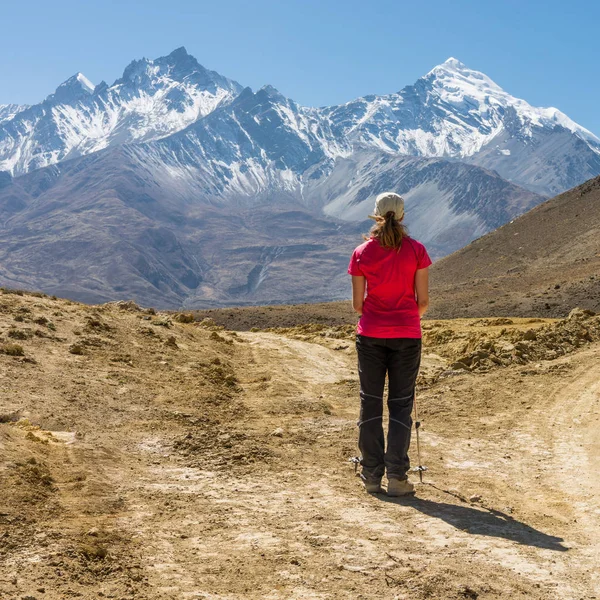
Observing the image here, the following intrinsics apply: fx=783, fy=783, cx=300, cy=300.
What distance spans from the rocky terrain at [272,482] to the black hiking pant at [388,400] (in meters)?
0.36

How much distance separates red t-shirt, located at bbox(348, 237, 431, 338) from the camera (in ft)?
26.8

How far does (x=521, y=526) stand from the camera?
23.9ft

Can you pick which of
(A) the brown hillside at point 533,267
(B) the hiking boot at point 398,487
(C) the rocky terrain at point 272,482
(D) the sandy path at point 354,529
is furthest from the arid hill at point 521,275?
(B) the hiking boot at point 398,487

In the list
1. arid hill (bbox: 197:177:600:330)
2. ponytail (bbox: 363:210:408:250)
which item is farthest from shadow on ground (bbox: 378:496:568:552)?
arid hill (bbox: 197:177:600:330)

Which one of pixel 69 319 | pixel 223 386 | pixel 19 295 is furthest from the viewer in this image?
pixel 19 295

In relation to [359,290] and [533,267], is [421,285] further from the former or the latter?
[533,267]

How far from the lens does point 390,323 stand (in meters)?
8.20

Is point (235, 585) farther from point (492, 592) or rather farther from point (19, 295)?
point (19, 295)

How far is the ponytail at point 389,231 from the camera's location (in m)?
8.04

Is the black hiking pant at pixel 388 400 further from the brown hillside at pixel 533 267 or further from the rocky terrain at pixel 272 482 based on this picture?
the brown hillside at pixel 533 267

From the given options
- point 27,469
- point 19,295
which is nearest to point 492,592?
point 27,469

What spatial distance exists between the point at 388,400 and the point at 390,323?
871mm

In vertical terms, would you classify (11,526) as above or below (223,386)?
above

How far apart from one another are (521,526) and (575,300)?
41391 millimetres
